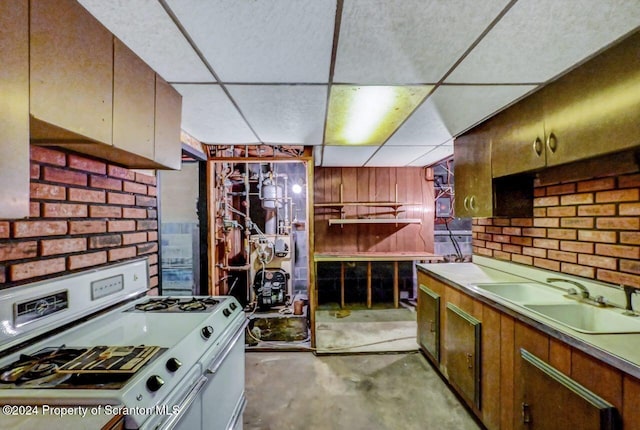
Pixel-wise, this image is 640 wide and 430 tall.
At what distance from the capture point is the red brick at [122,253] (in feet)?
4.97

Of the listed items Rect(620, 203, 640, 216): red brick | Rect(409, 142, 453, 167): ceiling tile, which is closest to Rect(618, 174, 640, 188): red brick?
Rect(620, 203, 640, 216): red brick

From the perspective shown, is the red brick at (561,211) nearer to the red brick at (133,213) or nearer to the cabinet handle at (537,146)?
the cabinet handle at (537,146)

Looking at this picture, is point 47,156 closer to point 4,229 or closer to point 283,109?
point 4,229

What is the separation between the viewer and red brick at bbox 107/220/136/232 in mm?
1508

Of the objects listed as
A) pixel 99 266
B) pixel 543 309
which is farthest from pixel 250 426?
pixel 543 309

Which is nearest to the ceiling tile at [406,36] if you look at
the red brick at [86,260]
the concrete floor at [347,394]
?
the red brick at [86,260]

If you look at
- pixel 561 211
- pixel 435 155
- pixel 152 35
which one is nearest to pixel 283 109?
pixel 152 35

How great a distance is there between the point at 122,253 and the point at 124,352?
0.85 m

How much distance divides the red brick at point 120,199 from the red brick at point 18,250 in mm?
477

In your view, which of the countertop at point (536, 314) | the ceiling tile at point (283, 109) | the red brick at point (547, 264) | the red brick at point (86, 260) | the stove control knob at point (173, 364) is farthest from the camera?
the red brick at point (547, 264)

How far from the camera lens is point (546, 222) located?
197 cm

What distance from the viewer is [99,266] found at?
1401 millimetres

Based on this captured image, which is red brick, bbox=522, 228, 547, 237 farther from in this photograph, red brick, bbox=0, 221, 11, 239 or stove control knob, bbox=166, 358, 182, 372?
red brick, bbox=0, 221, 11, 239

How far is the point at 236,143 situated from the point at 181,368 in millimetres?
2172
